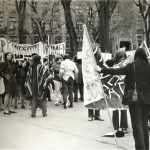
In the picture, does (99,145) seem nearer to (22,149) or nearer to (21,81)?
(22,149)

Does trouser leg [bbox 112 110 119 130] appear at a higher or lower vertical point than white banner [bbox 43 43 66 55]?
lower

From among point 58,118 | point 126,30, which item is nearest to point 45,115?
point 58,118

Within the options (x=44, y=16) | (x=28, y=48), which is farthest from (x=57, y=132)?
(x=44, y=16)

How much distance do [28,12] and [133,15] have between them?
10.3 metres

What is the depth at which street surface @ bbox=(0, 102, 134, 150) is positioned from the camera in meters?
8.55

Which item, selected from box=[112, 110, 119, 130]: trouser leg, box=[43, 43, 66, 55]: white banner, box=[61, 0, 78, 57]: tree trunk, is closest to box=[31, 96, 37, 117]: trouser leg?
box=[112, 110, 119, 130]: trouser leg

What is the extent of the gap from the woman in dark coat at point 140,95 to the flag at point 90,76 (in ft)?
1.56

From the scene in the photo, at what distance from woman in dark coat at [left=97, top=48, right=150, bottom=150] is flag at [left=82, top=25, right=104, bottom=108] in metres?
0.48

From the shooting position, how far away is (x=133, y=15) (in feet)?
157

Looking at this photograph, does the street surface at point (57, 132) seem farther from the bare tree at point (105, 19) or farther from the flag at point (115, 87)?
the bare tree at point (105, 19)

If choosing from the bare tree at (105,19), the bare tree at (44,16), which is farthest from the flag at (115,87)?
the bare tree at (44,16)

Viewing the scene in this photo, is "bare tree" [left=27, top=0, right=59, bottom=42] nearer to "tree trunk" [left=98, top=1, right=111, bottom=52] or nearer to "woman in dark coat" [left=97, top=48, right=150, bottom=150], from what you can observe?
"tree trunk" [left=98, top=1, right=111, bottom=52]

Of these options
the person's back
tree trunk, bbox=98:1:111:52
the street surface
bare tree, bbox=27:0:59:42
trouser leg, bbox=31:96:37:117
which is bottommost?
the street surface

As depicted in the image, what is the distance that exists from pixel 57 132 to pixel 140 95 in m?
3.47
